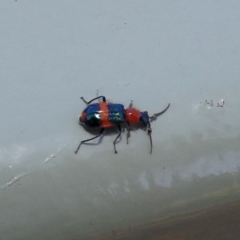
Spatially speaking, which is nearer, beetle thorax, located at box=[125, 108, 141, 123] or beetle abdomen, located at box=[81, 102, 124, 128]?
beetle abdomen, located at box=[81, 102, 124, 128]

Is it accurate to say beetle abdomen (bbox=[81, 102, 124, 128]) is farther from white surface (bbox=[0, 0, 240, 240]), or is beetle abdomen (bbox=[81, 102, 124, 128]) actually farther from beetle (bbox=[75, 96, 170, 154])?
white surface (bbox=[0, 0, 240, 240])

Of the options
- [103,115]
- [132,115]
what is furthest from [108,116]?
[132,115]

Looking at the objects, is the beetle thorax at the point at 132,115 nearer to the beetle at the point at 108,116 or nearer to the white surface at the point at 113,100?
the beetle at the point at 108,116

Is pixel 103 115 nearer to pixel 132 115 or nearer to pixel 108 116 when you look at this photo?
pixel 108 116

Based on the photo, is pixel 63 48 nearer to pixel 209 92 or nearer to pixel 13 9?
pixel 13 9

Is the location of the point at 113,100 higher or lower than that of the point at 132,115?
higher

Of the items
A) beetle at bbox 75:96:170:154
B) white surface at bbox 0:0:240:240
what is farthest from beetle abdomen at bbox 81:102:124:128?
white surface at bbox 0:0:240:240

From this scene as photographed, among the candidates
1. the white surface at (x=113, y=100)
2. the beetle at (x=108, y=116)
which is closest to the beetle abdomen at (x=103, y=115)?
the beetle at (x=108, y=116)
